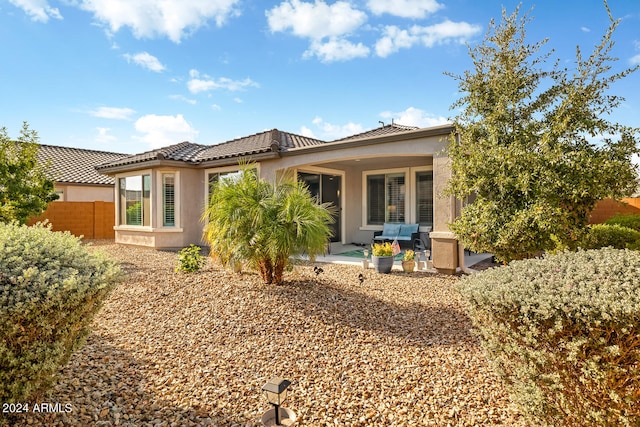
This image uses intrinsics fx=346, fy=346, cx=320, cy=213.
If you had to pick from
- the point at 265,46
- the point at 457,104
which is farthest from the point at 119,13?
the point at 457,104

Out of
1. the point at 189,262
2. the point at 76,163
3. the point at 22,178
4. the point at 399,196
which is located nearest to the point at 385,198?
the point at 399,196

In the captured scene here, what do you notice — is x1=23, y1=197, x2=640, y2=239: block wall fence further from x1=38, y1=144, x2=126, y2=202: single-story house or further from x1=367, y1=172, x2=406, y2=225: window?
x1=367, y1=172, x2=406, y2=225: window

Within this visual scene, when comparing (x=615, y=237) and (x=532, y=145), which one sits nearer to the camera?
(x=532, y=145)

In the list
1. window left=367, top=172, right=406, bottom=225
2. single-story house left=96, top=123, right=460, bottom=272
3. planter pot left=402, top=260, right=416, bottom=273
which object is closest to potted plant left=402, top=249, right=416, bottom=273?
planter pot left=402, top=260, right=416, bottom=273

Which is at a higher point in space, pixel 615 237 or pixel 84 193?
pixel 84 193

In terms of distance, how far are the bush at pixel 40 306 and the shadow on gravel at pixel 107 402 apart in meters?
0.25

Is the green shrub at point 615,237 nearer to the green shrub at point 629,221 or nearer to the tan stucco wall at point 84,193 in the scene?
the green shrub at point 629,221

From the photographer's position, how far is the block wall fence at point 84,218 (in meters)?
18.0

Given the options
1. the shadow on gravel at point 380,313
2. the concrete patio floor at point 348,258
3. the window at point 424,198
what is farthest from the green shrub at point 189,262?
the window at point 424,198

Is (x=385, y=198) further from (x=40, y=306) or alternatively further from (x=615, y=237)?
(x=40, y=306)

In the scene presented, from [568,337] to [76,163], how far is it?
28384 millimetres

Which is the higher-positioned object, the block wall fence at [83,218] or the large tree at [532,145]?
the large tree at [532,145]

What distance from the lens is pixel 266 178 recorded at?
1169 cm

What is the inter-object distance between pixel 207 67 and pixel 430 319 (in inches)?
435
